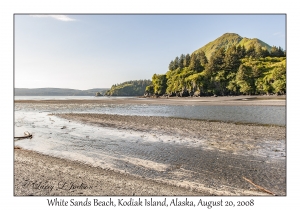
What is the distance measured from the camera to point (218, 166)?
1012 cm

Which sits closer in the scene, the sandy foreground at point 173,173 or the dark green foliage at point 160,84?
the sandy foreground at point 173,173

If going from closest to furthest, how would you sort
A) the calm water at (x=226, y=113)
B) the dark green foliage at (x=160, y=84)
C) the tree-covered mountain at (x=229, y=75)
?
the calm water at (x=226, y=113) < the tree-covered mountain at (x=229, y=75) < the dark green foliage at (x=160, y=84)

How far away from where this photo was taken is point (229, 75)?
107312 mm

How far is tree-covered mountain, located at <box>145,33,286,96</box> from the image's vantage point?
87812 mm

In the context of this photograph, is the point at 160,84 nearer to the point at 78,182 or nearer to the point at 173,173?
the point at 173,173

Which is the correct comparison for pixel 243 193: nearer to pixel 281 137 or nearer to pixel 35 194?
pixel 35 194

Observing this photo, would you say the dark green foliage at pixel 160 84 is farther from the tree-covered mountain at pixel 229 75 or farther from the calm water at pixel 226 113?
the calm water at pixel 226 113

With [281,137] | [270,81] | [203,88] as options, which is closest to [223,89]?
[203,88]

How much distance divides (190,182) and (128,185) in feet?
8.82

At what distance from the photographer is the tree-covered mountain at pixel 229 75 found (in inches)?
3457

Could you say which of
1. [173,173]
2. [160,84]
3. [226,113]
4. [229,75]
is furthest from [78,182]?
[160,84]

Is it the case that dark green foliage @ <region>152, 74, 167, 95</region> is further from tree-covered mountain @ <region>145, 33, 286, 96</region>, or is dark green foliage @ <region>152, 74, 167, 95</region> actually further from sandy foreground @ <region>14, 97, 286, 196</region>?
sandy foreground @ <region>14, 97, 286, 196</region>

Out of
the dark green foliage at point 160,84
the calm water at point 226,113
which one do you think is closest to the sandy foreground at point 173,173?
the calm water at point 226,113

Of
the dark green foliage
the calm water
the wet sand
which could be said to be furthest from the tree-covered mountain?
the wet sand
